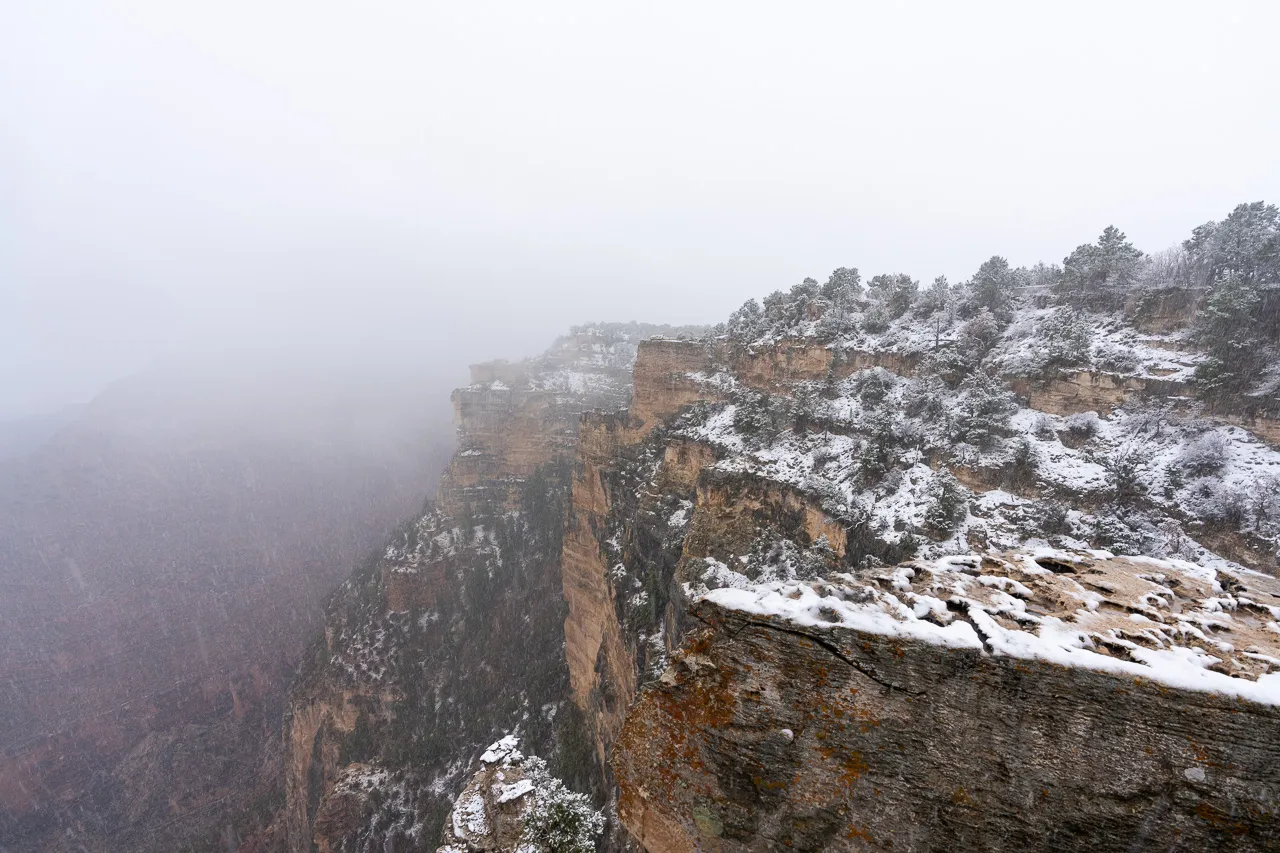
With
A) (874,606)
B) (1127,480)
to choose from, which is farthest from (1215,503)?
(874,606)

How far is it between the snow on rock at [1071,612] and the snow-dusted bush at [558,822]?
33.4 ft

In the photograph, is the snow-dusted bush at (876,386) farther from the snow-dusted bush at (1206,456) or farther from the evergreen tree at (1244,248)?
the evergreen tree at (1244,248)

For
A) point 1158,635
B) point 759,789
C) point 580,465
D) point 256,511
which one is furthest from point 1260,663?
point 256,511

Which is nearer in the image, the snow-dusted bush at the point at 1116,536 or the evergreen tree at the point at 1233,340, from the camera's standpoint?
the snow-dusted bush at the point at 1116,536

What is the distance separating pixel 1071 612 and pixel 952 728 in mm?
2611

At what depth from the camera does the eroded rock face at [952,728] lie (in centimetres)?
449

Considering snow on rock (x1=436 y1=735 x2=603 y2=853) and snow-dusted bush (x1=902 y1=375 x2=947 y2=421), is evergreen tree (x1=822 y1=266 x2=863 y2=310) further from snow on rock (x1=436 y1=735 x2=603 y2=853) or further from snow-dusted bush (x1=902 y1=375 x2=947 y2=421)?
snow on rock (x1=436 y1=735 x2=603 y2=853)

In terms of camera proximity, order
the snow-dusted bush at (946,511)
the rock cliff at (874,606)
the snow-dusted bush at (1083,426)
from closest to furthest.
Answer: the rock cliff at (874,606) < the snow-dusted bush at (946,511) < the snow-dusted bush at (1083,426)

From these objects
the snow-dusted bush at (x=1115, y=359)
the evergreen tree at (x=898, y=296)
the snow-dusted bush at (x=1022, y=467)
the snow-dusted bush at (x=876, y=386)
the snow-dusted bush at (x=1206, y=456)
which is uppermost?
the evergreen tree at (x=898, y=296)

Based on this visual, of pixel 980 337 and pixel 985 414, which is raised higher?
pixel 980 337

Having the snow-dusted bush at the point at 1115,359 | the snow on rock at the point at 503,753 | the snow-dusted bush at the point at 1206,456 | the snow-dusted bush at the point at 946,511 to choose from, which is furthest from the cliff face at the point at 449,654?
the snow-dusted bush at the point at 1115,359

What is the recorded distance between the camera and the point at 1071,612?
612cm

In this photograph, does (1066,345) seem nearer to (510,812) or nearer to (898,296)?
(898,296)

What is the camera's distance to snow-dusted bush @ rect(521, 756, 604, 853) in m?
11.8
